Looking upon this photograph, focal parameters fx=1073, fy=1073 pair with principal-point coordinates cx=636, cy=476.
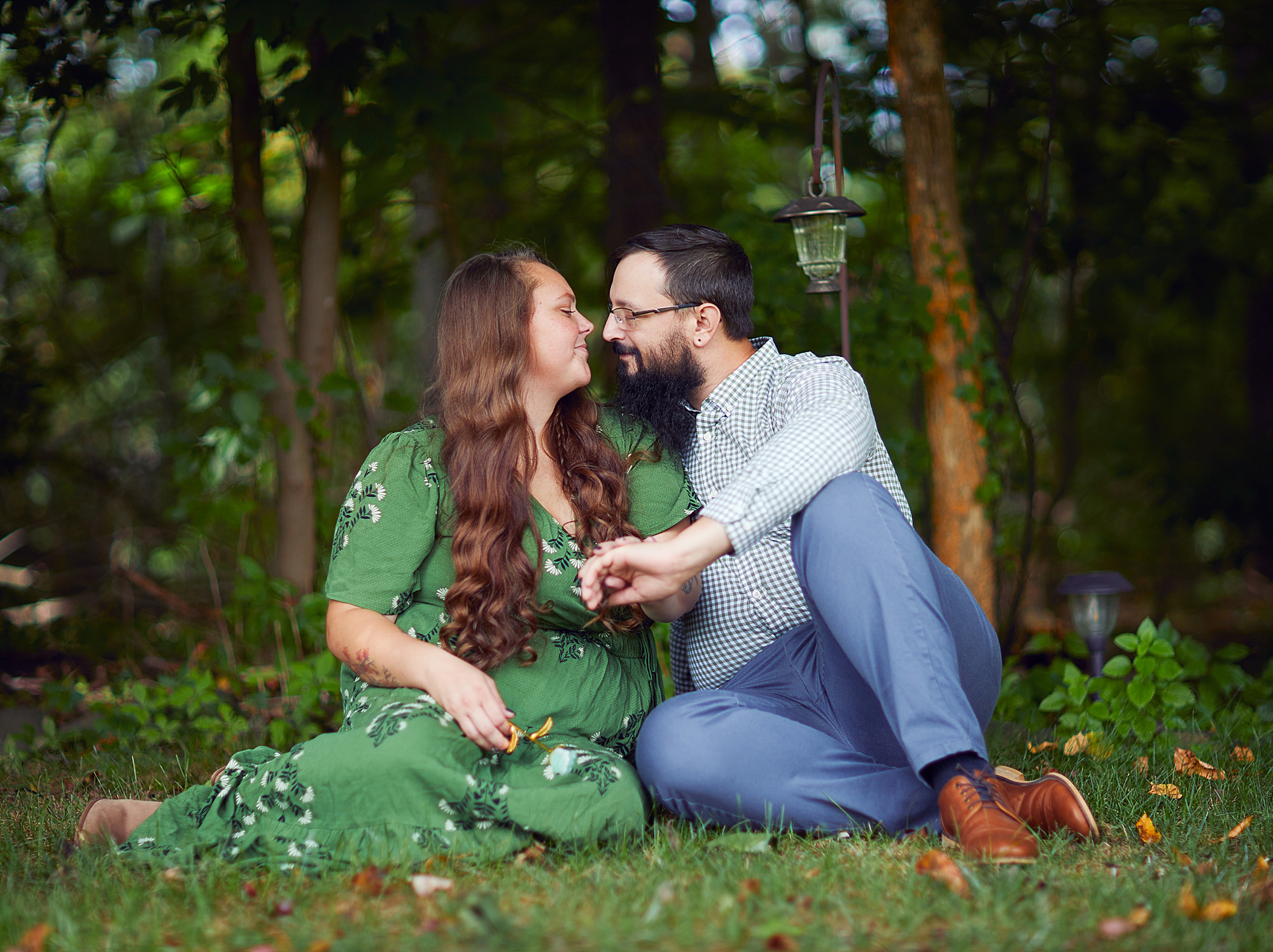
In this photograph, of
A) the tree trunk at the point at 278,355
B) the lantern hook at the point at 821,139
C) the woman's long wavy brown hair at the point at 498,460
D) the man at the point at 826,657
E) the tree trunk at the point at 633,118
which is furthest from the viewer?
the tree trunk at the point at 633,118

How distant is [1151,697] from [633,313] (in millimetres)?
1901

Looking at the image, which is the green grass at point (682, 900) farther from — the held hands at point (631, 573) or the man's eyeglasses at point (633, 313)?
the man's eyeglasses at point (633, 313)

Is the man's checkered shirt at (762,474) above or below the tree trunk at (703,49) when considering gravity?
below

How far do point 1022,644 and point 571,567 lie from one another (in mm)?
2864

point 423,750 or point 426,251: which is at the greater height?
point 426,251

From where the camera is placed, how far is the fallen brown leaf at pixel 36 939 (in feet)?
5.26

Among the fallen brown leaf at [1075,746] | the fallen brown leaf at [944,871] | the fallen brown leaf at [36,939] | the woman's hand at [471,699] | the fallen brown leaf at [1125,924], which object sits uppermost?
the woman's hand at [471,699]

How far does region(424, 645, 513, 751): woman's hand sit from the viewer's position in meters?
2.08

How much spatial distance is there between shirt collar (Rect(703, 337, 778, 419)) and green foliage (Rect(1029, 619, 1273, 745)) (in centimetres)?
133

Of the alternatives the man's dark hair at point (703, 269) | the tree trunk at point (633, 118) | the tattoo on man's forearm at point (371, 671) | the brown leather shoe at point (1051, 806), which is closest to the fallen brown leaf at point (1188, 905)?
the brown leather shoe at point (1051, 806)

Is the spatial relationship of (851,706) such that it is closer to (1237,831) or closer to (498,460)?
(1237,831)

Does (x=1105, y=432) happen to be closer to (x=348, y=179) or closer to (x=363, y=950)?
(x=348, y=179)

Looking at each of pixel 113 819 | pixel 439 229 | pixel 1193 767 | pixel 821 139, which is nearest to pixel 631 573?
pixel 113 819

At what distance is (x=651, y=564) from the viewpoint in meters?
2.11
